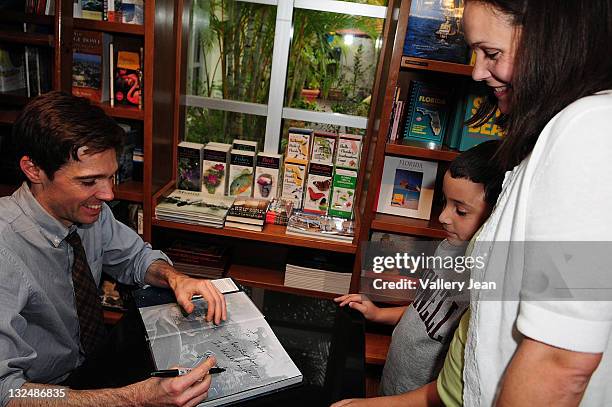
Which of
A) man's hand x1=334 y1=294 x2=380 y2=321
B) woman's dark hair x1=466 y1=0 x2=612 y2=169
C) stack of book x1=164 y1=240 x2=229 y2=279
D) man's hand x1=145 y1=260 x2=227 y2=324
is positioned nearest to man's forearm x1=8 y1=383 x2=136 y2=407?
man's hand x1=145 y1=260 x2=227 y2=324

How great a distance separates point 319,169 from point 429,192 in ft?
1.82

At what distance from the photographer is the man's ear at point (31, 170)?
127cm

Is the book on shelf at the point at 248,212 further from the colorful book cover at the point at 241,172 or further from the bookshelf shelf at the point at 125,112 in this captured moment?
the bookshelf shelf at the point at 125,112

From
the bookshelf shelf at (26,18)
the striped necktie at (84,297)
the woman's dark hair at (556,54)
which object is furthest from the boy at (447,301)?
the bookshelf shelf at (26,18)

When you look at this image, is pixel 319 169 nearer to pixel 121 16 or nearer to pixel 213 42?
pixel 213 42

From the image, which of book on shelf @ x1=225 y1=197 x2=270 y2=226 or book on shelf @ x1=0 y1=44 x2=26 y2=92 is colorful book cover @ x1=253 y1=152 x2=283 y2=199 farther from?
book on shelf @ x1=0 y1=44 x2=26 y2=92

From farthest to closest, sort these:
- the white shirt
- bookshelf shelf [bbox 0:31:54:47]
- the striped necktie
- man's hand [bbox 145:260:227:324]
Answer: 1. bookshelf shelf [bbox 0:31:54:47]
2. the striped necktie
3. man's hand [bbox 145:260:227:324]
4. the white shirt

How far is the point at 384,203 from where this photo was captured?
90.0 inches

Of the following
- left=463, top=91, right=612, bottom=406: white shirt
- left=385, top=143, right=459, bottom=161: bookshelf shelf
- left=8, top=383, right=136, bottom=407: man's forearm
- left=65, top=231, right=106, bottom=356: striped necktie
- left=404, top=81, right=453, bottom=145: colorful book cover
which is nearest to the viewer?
left=463, top=91, right=612, bottom=406: white shirt

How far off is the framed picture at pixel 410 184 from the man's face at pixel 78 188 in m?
1.33

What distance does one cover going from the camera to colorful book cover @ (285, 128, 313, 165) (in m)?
2.34

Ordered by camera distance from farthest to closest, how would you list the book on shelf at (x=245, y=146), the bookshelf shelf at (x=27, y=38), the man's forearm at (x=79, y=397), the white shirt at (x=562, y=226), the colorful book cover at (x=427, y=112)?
1. the book on shelf at (x=245, y=146)
2. the colorful book cover at (x=427, y=112)
3. the bookshelf shelf at (x=27, y=38)
4. the man's forearm at (x=79, y=397)
5. the white shirt at (x=562, y=226)

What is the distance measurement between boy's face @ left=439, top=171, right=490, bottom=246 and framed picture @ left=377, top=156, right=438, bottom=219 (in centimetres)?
89

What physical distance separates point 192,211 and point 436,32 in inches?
53.6
